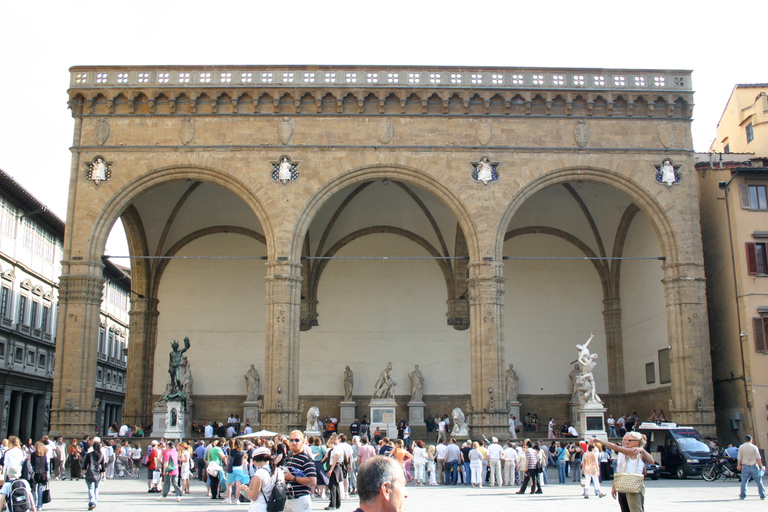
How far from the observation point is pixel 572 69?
28469mm

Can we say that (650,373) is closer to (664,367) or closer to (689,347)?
(664,367)

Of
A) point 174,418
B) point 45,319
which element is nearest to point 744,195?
point 174,418

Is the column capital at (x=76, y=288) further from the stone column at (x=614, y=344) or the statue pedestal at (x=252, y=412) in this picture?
the stone column at (x=614, y=344)

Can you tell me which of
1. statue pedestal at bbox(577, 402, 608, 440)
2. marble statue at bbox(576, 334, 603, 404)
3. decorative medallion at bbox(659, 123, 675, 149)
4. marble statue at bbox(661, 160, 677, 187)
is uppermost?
decorative medallion at bbox(659, 123, 675, 149)

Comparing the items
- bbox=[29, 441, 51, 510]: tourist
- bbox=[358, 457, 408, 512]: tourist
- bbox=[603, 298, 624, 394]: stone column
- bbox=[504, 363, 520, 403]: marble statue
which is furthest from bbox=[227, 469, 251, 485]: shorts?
bbox=[603, 298, 624, 394]: stone column

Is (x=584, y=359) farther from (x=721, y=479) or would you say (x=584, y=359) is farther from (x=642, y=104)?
(x=642, y=104)

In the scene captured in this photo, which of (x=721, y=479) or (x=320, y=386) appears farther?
(x=320, y=386)

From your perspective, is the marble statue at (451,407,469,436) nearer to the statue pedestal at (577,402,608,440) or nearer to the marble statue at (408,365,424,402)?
the statue pedestal at (577,402,608,440)

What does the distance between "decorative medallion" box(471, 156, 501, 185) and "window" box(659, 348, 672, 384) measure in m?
8.99

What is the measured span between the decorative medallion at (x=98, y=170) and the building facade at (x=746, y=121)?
26.6m

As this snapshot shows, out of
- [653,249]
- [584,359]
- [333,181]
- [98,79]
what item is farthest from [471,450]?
[98,79]

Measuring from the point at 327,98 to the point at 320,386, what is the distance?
12.3 metres

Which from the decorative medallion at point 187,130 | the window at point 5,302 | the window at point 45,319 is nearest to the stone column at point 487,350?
the decorative medallion at point 187,130

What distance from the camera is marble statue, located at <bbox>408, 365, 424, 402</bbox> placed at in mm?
33125
